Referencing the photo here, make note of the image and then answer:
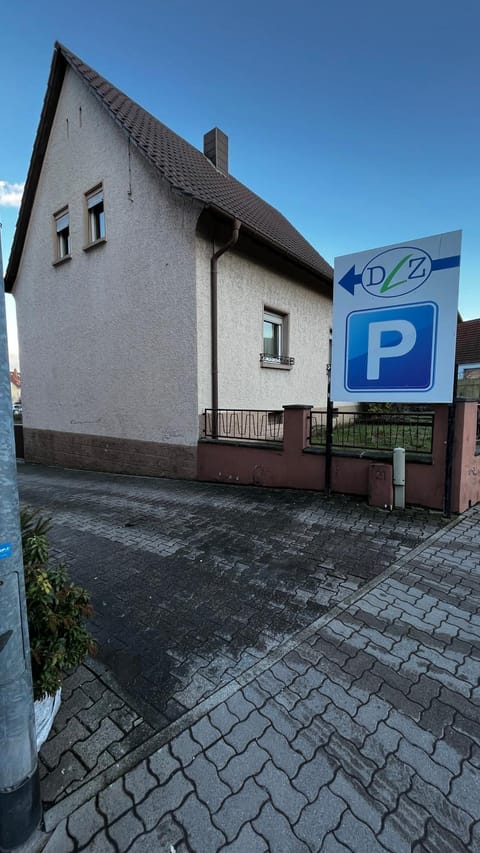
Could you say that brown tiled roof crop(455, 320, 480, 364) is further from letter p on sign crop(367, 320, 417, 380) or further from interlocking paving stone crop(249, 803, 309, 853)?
interlocking paving stone crop(249, 803, 309, 853)

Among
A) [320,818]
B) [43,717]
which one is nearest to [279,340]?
[43,717]

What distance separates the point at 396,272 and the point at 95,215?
25.6ft

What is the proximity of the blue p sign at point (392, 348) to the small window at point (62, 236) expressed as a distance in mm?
8620

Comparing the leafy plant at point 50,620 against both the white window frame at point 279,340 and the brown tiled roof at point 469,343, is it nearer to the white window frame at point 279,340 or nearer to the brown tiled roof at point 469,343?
the white window frame at point 279,340

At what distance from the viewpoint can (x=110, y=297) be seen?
8.59m

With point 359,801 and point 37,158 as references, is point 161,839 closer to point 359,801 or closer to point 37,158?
point 359,801

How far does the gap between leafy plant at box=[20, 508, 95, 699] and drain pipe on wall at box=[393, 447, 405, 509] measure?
425 centimetres

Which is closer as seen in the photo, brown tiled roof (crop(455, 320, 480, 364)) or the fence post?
the fence post

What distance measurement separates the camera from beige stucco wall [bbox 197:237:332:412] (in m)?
7.07

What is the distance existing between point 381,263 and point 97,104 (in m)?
8.13

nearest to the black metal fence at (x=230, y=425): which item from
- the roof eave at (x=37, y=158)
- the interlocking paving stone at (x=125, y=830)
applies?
the interlocking paving stone at (x=125, y=830)

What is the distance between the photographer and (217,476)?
692 cm

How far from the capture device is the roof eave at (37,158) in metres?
9.51

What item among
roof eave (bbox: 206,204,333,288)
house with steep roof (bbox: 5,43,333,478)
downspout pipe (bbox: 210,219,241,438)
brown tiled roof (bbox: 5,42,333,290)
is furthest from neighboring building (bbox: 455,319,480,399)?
downspout pipe (bbox: 210,219,241,438)
